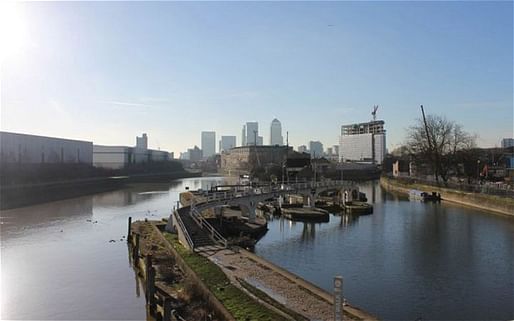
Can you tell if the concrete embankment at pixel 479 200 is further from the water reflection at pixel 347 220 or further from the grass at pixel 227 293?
the grass at pixel 227 293

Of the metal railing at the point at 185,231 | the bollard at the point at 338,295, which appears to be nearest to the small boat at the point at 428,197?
the metal railing at the point at 185,231

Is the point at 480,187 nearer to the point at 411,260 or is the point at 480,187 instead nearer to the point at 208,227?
the point at 411,260

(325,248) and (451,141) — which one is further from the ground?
(451,141)

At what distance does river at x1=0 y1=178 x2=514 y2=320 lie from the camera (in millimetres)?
19984

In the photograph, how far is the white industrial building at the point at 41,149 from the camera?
88.9 metres

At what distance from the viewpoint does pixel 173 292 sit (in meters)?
19.1

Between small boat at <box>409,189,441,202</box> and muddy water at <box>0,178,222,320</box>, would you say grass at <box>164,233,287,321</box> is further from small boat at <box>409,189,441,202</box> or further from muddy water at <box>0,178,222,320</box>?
small boat at <box>409,189,441,202</box>

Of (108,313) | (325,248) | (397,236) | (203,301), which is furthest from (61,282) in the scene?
(397,236)

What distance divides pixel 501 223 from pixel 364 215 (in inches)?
532

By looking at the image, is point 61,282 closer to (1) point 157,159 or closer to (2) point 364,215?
(2) point 364,215

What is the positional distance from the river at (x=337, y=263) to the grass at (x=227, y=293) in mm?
3117

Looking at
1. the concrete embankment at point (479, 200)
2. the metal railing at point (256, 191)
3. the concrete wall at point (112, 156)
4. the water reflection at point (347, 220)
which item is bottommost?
the water reflection at point (347, 220)

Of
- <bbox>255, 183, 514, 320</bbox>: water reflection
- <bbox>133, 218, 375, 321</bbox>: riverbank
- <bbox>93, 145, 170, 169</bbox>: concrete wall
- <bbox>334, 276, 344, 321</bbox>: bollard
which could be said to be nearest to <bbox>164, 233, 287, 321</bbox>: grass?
<bbox>133, 218, 375, 321</bbox>: riverbank

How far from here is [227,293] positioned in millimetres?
17375
